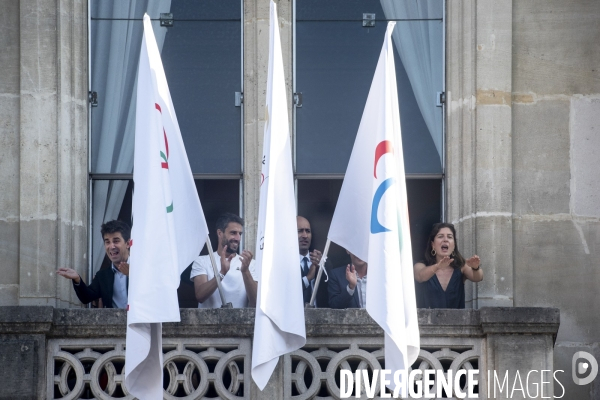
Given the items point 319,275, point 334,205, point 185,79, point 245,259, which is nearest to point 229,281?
point 245,259

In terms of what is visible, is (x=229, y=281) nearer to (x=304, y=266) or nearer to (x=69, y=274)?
(x=304, y=266)

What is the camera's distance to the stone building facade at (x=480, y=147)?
12789mm

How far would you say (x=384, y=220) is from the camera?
1166 centimetres

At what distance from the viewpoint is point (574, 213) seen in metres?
13.0

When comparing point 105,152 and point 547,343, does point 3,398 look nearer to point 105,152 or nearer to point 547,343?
point 105,152

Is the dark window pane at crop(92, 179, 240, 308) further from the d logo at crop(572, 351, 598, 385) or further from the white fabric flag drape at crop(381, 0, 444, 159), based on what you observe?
the d logo at crop(572, 351, 598, 385)

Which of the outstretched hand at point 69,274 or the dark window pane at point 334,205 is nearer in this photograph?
the outstretched hand at point 69,274

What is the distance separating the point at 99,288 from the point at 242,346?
1.33m

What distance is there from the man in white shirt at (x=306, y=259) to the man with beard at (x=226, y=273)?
0.42 meters

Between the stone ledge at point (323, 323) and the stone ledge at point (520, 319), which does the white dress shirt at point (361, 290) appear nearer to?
the stone ledge at point (323, 323)

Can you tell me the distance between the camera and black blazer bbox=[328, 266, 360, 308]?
12391 millimetres

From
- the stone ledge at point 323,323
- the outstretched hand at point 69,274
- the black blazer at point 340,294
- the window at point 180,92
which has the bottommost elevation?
the stone ledge at point 323,323

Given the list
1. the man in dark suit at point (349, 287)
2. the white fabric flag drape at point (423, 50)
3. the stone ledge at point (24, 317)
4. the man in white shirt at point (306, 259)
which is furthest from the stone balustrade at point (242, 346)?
the white fabric flag drape at point (423, 50)

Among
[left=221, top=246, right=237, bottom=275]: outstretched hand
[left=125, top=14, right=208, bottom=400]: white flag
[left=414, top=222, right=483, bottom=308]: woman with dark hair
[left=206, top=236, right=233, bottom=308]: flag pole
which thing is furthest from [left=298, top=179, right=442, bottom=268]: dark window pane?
[left=125, top=14, right=208, bottom=400]: white flag
